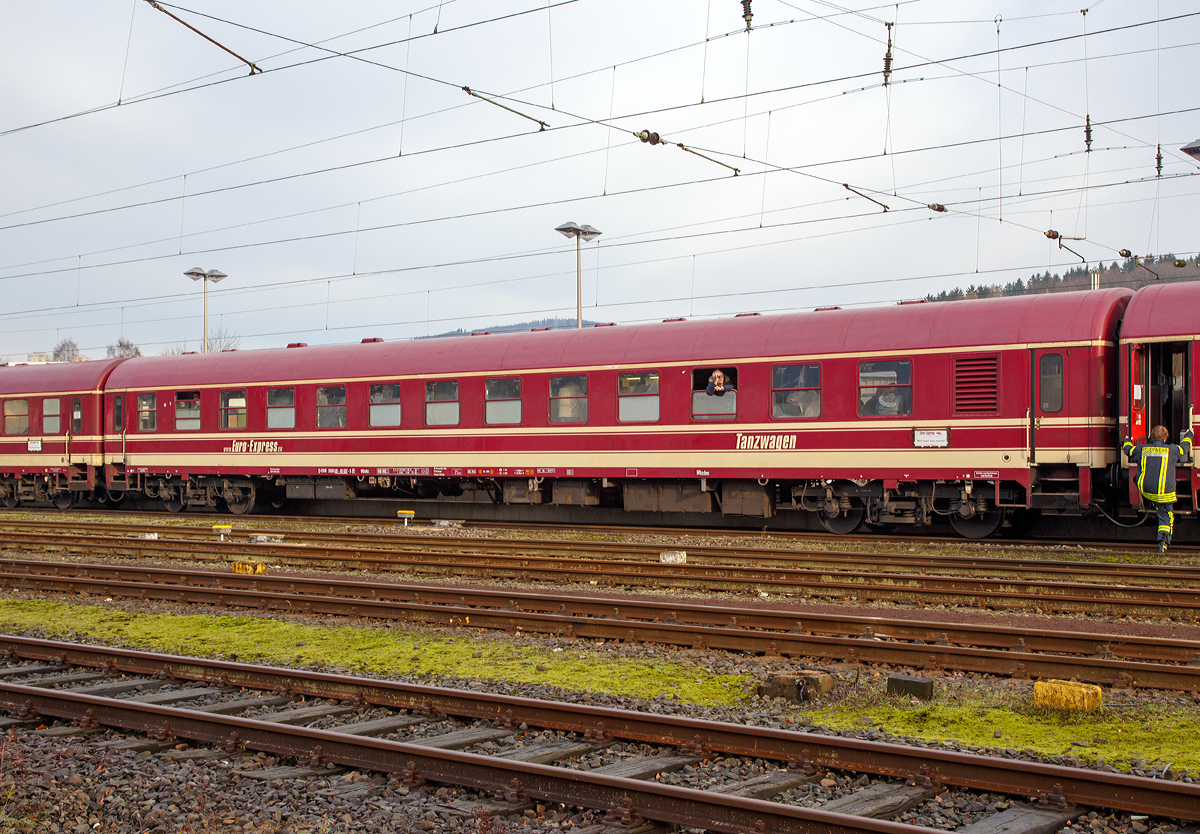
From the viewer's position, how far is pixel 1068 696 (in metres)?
6.88

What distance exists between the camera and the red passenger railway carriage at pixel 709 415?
15352 millimetres

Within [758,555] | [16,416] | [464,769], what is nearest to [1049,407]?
[758,555]

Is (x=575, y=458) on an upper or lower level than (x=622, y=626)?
upper

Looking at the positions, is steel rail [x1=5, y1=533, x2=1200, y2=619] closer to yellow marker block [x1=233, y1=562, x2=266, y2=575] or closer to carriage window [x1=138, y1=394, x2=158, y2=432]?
yellow marker block [x1=233, y1=562, x2=266, y2=575]

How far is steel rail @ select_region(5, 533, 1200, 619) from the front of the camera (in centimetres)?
1053

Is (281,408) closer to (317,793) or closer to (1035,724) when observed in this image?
(317,793)

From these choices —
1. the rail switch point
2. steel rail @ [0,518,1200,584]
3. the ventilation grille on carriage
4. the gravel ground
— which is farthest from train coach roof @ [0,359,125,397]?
the rail switch point

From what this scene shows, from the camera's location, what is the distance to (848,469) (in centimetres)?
1689

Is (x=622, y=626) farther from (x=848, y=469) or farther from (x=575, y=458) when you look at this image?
(x=575, y=458)

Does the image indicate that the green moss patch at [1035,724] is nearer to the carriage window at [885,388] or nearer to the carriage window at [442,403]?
the carriage window at [885,388]

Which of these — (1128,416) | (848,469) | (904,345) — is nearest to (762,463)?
(848,469)

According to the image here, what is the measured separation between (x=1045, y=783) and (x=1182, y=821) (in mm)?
629

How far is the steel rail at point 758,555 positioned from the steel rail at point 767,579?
845 mm

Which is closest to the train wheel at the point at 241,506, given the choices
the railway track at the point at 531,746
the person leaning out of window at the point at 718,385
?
the person leaning out of window at the point at 718,385
